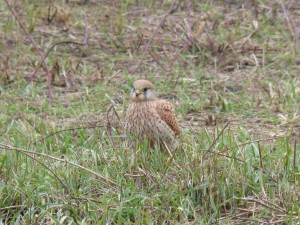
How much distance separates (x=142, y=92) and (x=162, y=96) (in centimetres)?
160

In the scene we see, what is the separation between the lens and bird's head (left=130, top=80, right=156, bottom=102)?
22.1 ft

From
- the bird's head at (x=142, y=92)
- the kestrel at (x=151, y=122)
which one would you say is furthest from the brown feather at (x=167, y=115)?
the bird's head at (x=142, y=92)

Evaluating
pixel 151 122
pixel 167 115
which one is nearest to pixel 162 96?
pixel 167 115

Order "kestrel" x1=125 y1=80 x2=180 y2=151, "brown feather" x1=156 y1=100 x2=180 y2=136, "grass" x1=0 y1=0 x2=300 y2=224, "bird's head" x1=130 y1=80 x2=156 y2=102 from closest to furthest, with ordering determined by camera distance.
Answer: "grass" x1=0 y1=0 x2=300 y2=224 → "kestrel" x1=125 y1=80 x2=180 y2=151 → "brown feather" x1=156 y1=100 x2=180 y2=136 → "bird's head" x1=130 y1=80 x2=156 y2=102

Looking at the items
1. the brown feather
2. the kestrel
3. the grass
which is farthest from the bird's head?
the grass

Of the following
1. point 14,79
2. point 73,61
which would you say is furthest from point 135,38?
point 14,79

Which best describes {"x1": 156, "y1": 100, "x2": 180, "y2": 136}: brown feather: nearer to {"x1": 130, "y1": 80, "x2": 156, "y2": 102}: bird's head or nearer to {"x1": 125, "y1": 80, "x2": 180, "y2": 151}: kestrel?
{"x1": 125, "y1": 80, "x2": 180, "y2": 151}: kestrel

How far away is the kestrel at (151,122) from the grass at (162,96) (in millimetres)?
140

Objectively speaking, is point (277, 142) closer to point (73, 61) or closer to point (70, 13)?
point (73, 61)

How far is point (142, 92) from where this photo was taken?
6.79m

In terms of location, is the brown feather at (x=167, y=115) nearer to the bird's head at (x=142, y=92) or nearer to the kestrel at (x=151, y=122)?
the kestrel at (x=151, y=122)

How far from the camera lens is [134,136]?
637 centimetres

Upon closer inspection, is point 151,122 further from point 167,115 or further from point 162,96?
point 162,96

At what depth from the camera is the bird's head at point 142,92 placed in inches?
265
